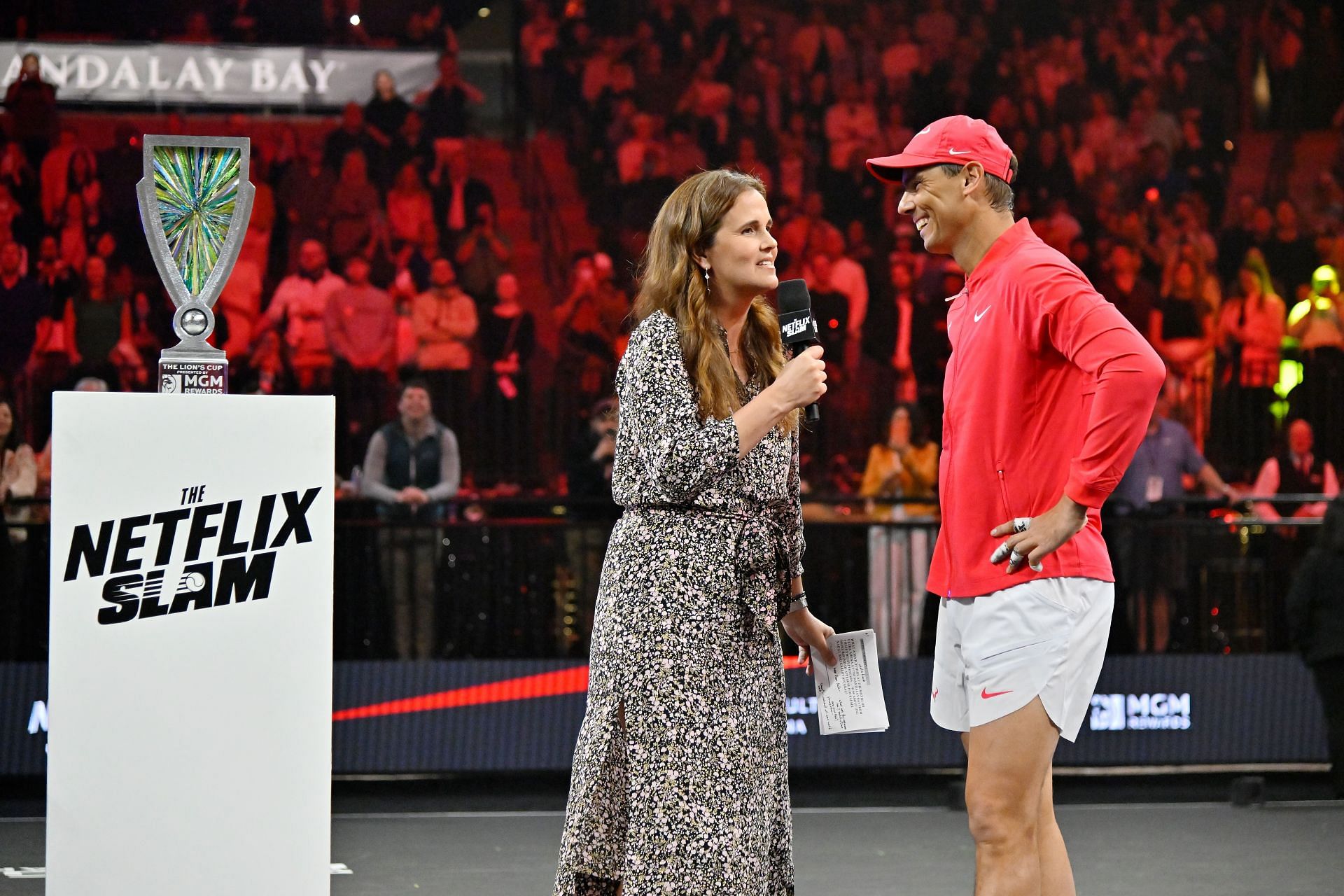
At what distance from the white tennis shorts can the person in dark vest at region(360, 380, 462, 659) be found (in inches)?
186

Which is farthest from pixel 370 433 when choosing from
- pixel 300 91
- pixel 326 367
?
pixel 300 91

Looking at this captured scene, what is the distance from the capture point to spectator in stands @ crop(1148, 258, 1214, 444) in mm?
9648

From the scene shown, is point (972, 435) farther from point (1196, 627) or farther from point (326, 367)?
point (326, 367)

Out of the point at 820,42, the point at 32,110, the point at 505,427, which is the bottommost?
the point at 505,427

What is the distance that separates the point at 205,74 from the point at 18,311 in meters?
2.10

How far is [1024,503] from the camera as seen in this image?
11.5 feet

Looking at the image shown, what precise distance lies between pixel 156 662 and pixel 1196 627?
6.28m

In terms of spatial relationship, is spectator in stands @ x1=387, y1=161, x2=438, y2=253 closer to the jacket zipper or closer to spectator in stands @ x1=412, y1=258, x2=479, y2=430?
spectator in stands @ x1=412, y1=258, x2=479, y2=430

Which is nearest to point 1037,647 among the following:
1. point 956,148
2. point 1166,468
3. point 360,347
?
point 956,148

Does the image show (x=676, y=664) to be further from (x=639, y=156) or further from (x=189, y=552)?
(x=639, y=156)

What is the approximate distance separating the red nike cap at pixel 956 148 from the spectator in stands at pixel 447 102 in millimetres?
7635

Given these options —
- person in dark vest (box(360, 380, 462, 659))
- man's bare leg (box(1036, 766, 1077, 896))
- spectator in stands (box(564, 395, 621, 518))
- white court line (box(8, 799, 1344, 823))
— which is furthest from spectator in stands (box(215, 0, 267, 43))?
man's bare leg (box(1036, 766, 1077, 896))

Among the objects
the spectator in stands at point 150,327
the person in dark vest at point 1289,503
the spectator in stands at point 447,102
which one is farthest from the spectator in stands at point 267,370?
the person in dark vest at point 1289,503

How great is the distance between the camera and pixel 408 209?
34.6 ft
